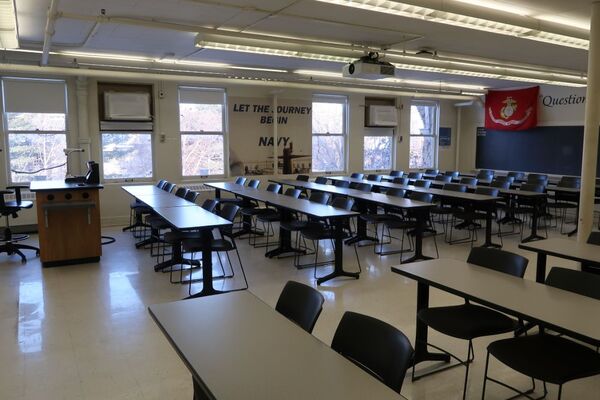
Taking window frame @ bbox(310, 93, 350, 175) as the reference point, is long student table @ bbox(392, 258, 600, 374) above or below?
below

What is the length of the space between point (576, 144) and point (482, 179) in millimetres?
2137

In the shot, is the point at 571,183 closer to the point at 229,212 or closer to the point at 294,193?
the point at 294,193

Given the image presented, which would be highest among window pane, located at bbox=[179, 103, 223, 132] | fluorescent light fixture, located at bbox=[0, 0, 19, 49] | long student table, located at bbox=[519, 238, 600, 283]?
fluorescent light fixture, located at bbox=[0, 0, 19, 49]

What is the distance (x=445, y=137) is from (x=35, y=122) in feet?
32.1

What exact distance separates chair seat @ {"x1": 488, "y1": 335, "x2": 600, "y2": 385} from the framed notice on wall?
1078 cm

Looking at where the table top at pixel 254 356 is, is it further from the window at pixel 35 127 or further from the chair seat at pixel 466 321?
the window at pixel 35 127

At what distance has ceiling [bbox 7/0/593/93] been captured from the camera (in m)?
5.08

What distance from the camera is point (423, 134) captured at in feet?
42.0

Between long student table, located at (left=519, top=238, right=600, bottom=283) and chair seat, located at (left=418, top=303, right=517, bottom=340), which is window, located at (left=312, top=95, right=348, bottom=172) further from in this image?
chair seat, located at (left=418, top=303, right=517, bottom=340)

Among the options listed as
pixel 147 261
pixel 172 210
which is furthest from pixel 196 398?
pixel 147 261

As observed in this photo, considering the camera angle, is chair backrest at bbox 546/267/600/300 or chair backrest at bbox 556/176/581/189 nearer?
chair backrest at bbox 546/267/600/300

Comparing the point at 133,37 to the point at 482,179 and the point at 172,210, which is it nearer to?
the point at 172,210

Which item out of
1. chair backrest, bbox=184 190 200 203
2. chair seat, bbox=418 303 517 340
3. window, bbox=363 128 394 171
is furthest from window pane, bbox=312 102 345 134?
chair seat, bbox=418 303 517 340

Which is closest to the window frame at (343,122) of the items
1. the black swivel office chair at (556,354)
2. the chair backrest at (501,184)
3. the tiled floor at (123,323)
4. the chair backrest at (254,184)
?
the chair backrest at (254,184)
